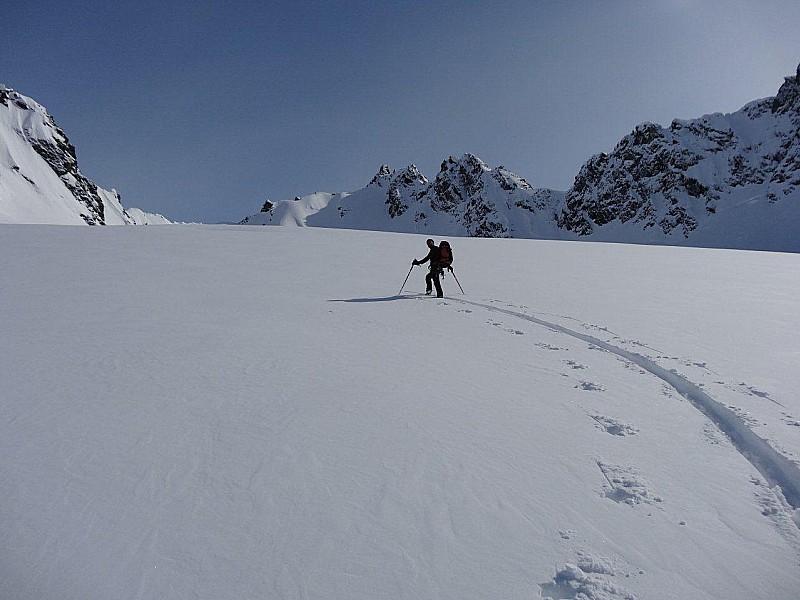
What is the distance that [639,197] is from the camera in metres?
180

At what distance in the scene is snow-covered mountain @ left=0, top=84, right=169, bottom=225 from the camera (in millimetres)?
152500

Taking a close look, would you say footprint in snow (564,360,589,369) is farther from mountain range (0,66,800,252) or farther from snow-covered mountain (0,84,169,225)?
snow-covered mountain (0,84,169,225)

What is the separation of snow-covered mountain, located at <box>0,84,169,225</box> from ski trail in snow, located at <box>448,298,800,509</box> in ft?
596

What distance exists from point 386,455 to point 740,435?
378 cm

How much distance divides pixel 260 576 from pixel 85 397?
11.7ft

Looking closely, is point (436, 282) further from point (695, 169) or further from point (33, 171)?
point (33, 171)

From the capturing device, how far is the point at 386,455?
3863 mm

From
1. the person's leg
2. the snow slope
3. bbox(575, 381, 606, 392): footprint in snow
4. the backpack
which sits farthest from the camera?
the backpack

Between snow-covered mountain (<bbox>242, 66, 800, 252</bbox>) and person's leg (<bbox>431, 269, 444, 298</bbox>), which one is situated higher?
→ snow-covered mountain (<bbox>242, 66, 800, 252</bbox>)

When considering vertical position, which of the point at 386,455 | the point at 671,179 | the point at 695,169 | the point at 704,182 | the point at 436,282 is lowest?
the point at 386,455

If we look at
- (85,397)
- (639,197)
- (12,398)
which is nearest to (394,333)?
(85,397)

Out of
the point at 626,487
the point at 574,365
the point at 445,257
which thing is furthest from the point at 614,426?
the point at 445,257

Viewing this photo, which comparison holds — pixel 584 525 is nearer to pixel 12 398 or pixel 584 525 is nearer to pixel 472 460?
pixel 472 460

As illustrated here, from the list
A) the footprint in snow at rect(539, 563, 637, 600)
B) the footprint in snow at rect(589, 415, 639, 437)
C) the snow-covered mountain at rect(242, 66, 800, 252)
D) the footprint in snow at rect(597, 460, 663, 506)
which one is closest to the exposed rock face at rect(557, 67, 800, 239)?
the snow-covered mountain at rect(242, 66, 800, 252)
